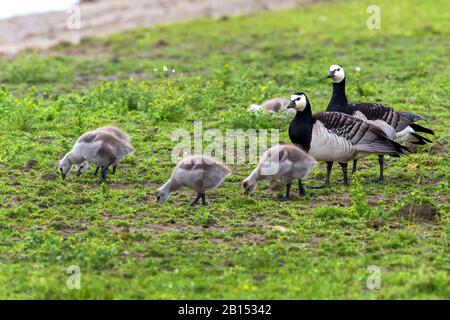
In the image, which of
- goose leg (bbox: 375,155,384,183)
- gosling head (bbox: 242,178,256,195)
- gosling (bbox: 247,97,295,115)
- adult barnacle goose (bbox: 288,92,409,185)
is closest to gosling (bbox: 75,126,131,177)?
gosling head (bbox: 242,178,256,195)

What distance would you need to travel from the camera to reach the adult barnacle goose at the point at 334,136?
11.6m

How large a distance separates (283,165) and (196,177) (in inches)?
38.1

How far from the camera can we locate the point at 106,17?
2841cm

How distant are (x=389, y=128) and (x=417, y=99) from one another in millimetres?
3679

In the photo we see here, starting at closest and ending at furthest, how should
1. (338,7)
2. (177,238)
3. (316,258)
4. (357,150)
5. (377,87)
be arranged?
1. (316,258)
2. (177,238)
3. (357,150)
4. (377,87)
5. (338,7)

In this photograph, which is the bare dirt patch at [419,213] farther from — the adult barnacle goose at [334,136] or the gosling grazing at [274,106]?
the gosling grazing at [274,106]

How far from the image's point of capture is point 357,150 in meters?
11.8

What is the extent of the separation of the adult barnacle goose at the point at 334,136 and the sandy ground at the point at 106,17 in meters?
13.7

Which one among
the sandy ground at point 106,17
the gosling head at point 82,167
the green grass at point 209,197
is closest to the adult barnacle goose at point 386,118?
Result: the green grass at point 209,197

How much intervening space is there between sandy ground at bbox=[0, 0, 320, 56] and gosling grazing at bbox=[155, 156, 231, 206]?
14014mm

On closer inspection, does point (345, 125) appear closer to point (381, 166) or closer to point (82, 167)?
point (381, 166)
